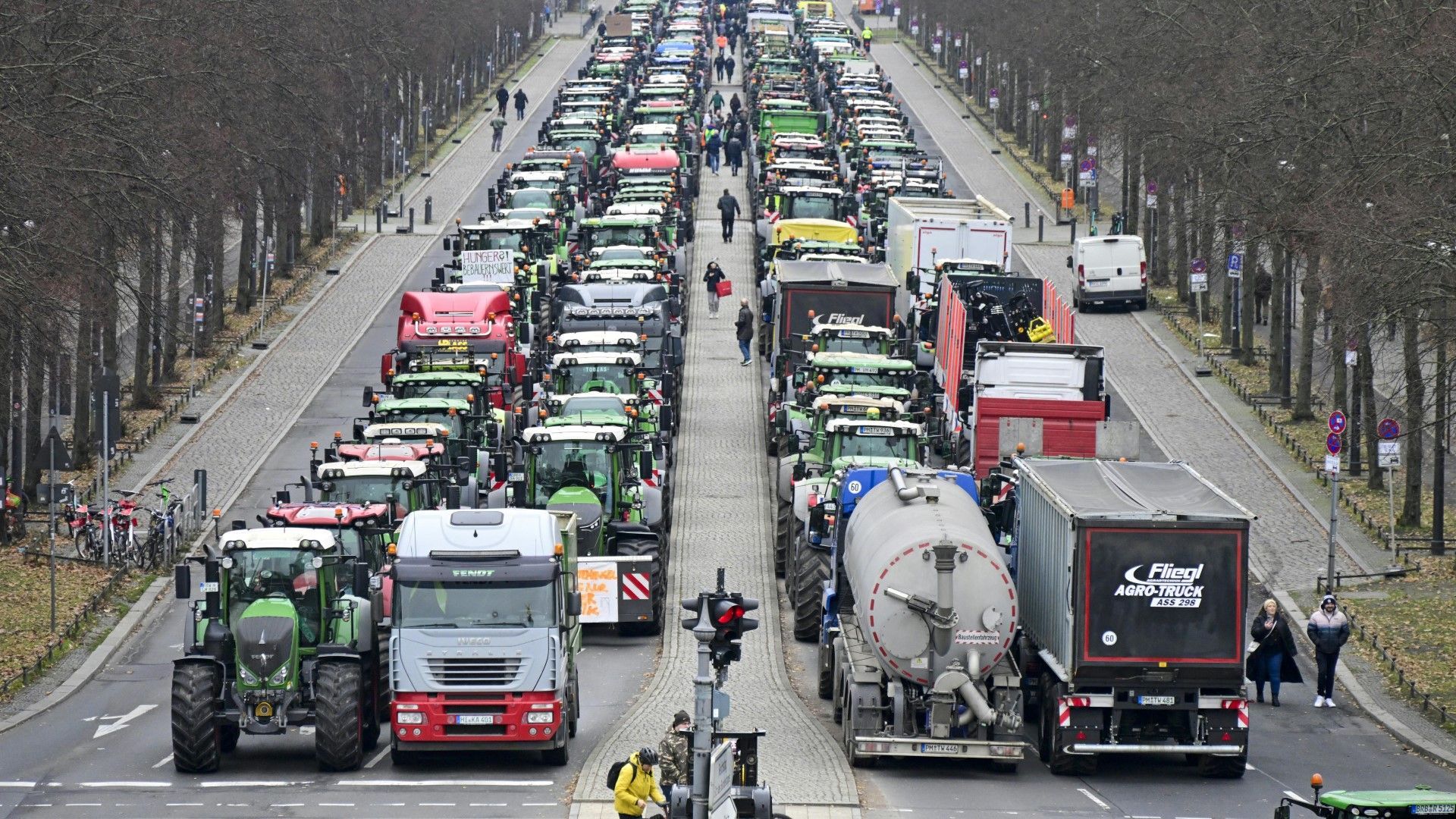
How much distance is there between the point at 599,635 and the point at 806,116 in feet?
188

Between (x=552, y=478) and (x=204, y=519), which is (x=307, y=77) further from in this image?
(x=552, y=478)

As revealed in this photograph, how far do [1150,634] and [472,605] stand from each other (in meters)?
7.26

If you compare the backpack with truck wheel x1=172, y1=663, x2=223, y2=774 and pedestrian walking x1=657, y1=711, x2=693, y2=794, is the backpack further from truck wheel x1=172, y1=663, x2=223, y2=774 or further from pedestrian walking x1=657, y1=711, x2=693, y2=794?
truck wheel x1=172, y1=663, x2=223, y2=774

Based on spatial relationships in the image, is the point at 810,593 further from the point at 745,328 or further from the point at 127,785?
the point at 745,328

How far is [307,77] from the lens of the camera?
60969mm

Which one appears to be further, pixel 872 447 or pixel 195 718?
pixel 872 447

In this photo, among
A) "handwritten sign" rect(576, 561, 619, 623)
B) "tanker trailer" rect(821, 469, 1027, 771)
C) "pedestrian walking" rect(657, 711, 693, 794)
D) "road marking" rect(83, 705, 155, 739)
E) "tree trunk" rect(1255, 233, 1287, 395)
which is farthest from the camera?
"tree trunk" rect(1255, 233, 1287, 395)

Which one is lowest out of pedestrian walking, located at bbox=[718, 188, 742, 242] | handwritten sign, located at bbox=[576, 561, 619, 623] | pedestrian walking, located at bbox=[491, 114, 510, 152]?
handwritten sign, located at bbox=[576, 561, 619, 623]

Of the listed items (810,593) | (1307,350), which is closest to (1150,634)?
(810,593)

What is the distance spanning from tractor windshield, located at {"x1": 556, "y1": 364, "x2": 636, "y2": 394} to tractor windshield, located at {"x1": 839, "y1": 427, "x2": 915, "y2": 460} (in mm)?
7061

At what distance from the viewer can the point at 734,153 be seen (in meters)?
90.9

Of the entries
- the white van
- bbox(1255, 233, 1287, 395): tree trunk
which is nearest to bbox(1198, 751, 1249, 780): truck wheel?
bbox(1255, 233, 1287, 395): tree trunk

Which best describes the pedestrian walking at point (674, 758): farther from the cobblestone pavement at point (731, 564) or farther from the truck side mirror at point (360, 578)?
the truck side mirror at point (360, 578)

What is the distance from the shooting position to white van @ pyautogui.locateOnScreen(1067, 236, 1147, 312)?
6531 centimetres
